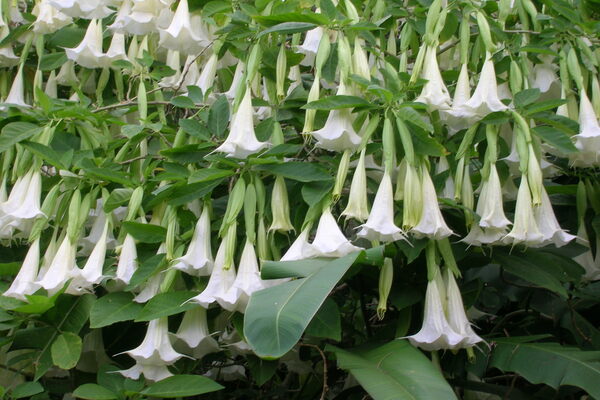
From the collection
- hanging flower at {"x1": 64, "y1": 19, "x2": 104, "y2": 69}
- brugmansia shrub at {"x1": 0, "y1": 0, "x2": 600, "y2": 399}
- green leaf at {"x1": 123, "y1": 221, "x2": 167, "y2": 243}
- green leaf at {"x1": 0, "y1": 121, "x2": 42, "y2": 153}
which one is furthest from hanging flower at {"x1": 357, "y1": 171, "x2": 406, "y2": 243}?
hanging flower at {"x1": 64, "y1": 19, "x2": 104, "y2": 69}

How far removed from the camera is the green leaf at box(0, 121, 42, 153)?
1532mm

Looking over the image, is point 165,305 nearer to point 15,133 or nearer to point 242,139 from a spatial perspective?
point 242,139

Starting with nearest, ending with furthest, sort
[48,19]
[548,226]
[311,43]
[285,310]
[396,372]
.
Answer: [285,310] < [396,372] < [548,226] < [311,43] < [48,19]

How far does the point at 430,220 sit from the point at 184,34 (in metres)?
0.81

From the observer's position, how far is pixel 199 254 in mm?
1382

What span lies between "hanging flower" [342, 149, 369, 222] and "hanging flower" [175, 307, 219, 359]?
1.27ft

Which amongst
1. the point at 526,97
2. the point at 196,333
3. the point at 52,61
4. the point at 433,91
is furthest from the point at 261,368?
the point at 52,61

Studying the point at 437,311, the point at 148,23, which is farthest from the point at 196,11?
the point at 437,311

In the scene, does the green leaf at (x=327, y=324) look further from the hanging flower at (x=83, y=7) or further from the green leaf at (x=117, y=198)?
the hanging flower at (x=83, y=7)

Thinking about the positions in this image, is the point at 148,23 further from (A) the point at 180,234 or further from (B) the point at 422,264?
(B) the point at 422,264

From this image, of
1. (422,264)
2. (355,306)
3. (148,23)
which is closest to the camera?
(422,264)

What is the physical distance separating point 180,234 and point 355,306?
1.98ft

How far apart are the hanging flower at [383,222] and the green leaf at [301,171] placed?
122 millimetres

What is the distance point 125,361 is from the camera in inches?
61.4
